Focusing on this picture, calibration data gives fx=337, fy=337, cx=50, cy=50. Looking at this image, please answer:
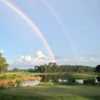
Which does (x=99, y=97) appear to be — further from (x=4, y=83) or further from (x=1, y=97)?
(x=4, y=83)

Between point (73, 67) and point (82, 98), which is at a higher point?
point (73, 67)

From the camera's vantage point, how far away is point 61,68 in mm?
130875

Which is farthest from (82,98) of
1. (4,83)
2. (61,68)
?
(61,68)

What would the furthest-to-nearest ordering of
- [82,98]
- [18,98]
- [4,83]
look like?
1. [4,83]
2. [82,98]
3. [18,98]

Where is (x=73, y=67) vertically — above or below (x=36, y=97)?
above

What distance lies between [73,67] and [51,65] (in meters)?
16.2

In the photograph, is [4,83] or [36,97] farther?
[4,83]

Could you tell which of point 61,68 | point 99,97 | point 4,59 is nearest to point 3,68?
point 4,59

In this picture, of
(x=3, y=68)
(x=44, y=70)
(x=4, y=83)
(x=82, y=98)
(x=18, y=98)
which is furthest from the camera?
(x=44, y=70)

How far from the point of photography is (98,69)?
4107 inches

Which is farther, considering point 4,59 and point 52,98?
point 4,59

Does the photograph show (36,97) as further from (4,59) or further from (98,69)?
(98,69)

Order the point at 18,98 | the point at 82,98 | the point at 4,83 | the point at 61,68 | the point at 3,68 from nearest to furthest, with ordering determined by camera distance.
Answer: the point at 18,98, the point at 82,98, the point at 4,83, the point at 3,68, the point at 61,68

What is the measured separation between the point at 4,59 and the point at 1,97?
68.2 meters
